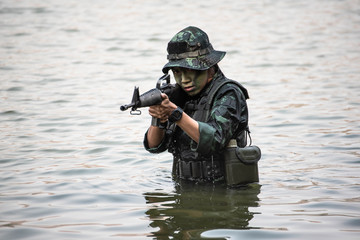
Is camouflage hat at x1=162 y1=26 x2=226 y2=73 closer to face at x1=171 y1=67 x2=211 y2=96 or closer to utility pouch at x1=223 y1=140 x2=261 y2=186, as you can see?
face at x1=171 y1=67 x2=211 y2=96

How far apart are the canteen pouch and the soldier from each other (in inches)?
4.6

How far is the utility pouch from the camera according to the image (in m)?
6.43

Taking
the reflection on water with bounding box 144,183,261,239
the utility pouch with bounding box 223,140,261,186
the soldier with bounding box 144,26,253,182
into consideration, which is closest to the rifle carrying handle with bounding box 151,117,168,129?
the soldier with bounding box 144,26,253,182

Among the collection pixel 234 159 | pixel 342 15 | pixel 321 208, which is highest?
pixel 342 15

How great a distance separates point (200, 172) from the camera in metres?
6.73

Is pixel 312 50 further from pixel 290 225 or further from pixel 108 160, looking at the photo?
pixel 290 225

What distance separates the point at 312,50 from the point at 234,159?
452 inches

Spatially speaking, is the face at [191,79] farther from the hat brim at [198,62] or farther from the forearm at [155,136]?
the forearm at [155,136]

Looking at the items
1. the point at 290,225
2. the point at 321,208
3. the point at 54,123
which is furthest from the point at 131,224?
the point at 54,123

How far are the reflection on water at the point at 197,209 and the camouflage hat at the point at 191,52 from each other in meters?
1.40

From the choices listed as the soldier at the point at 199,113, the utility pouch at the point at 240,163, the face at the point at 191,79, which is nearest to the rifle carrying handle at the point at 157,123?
the soldier at the point at 199,113

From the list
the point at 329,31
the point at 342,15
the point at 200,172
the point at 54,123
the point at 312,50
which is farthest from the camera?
the point at 342,15

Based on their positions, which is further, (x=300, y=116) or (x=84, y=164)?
(x=300, y=116)

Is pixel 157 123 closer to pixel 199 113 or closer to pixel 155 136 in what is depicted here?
pixel 155 136
